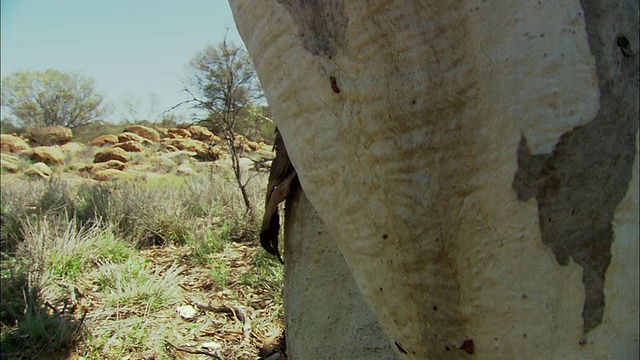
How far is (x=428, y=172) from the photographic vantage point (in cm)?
113

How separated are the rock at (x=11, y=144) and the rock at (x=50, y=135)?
1914mm

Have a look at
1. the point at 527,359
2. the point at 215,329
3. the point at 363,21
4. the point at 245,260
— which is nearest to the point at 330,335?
the point at 527,359

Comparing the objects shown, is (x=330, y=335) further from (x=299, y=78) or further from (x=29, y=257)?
(x=29, y=257)

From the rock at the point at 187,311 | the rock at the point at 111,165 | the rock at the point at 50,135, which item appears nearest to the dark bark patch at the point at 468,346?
the rock at the point at 187,311

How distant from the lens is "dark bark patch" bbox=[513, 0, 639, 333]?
1010 millimetres

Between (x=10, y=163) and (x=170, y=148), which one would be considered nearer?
(x=10, y=163)

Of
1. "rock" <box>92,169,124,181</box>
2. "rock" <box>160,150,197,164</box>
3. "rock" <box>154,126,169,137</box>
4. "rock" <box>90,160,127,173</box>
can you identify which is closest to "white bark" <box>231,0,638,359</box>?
"rock" <box>92,169,124,181</box>

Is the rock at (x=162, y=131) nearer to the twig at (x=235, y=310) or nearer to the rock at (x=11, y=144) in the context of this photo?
the rock at (x=11, y=144)

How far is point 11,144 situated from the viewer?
2455cm

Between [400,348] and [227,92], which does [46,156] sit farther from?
[400,348]

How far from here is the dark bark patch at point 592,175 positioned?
1.01 metres

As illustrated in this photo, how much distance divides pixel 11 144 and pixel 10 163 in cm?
568

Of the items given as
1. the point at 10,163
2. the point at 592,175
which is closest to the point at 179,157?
the point at 10,163

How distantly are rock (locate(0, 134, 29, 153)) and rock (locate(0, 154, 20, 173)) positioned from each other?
11.3ft
